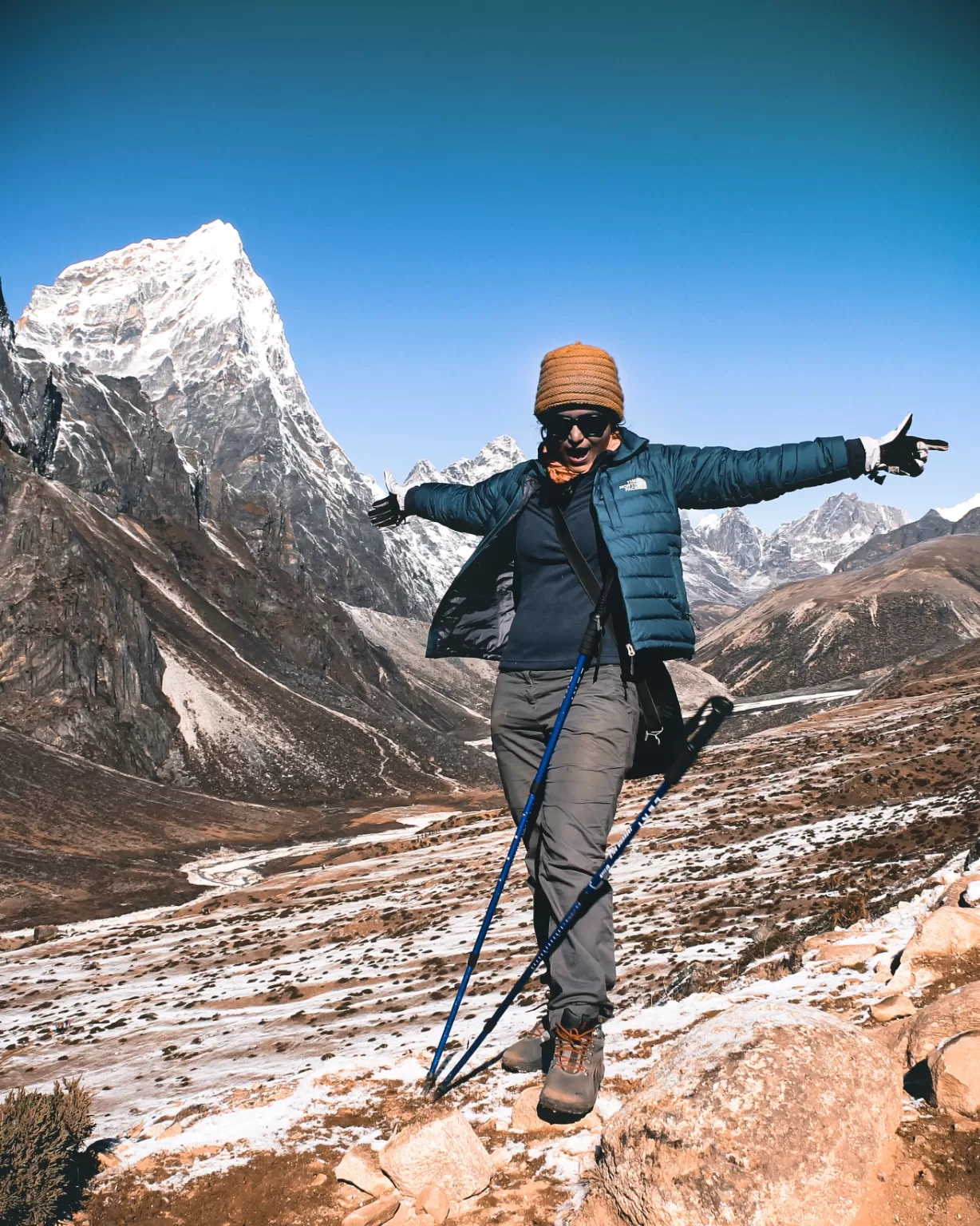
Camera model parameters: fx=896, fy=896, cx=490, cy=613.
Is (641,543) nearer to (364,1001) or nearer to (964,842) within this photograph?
(364,1001)

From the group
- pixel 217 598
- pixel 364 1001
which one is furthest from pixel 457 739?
pixel 364 1001

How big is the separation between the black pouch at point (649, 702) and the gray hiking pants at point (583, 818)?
9 centimetres

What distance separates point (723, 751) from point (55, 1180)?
47.4 metres

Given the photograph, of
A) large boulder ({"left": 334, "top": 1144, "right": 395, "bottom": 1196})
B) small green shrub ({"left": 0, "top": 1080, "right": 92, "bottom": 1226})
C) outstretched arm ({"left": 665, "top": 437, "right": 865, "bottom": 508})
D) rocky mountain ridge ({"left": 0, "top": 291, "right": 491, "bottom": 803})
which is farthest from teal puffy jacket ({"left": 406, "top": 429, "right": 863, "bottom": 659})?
rocky mountain ridge ({"left": 0, "top": 291, "right": 491, "bottom": 803})

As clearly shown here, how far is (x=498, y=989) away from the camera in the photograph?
13031 mm

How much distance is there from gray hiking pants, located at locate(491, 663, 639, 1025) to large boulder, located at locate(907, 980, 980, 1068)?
1626 mm

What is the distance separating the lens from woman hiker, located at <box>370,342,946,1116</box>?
5.02 meters

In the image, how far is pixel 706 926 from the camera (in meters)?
15.6

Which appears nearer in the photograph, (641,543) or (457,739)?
(641,543)

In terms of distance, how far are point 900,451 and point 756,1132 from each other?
3546 millimetres

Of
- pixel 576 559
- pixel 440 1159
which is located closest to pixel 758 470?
pixel 576 559

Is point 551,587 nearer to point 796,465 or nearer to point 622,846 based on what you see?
point 796,465

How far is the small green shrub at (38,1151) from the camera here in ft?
15.4

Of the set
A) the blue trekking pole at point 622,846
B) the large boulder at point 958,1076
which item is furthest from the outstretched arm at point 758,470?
the large boulder at point 958,1076
